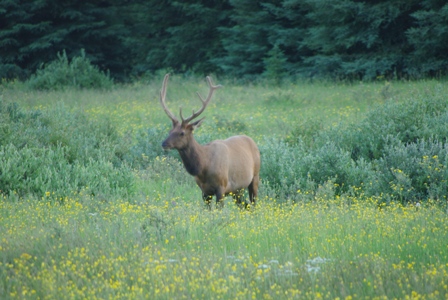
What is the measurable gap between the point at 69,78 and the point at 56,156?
55.4 feet

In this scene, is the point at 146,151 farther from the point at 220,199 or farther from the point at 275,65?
the point at 275,65

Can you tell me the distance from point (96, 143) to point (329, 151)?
18.1ft

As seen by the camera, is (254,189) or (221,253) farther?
(254,189)

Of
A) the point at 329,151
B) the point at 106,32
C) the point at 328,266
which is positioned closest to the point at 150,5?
the point at 106,32

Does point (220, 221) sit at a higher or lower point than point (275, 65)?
higher

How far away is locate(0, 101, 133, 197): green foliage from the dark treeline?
1447 centimetres

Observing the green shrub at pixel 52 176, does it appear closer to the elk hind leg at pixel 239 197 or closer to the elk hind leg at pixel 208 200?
the elk hind leg at pixel 208 200

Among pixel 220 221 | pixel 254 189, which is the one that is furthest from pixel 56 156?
pixel 220 221

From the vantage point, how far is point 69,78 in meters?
28.5

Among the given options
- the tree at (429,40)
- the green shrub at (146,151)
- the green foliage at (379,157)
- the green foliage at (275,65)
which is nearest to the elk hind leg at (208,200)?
the green foliage at (379,157)

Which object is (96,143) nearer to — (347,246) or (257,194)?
(257,194)

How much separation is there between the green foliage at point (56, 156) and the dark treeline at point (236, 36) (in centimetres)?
1447

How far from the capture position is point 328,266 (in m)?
6.55

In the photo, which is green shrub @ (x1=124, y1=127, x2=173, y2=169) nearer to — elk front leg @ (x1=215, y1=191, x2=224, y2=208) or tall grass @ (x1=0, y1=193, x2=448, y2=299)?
elk front leg @ (x1=215, y1=191, x2=224, y2=208)
